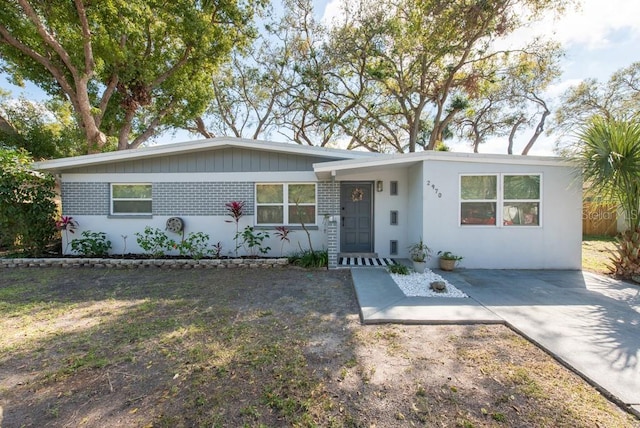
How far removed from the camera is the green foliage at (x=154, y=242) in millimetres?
7527

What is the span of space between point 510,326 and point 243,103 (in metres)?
18.8

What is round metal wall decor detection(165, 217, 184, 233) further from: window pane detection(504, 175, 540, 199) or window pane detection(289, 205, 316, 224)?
window pane detection(504, 175, 540, 199)

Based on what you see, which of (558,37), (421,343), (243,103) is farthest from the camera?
(243,103)

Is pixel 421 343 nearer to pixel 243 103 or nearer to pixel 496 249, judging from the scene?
pixel 496 249

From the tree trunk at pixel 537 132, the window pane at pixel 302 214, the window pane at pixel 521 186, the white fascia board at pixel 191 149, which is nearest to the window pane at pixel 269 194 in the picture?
the window pane at pixel 302 214

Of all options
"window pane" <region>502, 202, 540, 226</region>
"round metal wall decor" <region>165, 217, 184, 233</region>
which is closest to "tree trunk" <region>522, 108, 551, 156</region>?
"window pane" <region>502, 202, 540, 226</region>

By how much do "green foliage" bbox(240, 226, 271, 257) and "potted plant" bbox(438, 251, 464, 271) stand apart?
4417 mm

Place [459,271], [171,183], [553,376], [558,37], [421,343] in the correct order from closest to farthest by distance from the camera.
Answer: [553,376] < [421,343] < [459,271] < [171,183] < [558,37]

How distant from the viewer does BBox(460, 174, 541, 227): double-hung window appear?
21.3ft

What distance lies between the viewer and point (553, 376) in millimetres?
2598

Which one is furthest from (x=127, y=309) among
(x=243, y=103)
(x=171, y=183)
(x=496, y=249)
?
(x=243, y=103)

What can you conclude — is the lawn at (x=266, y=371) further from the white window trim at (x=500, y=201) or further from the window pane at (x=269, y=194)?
the window pane at (x=269, y=194)

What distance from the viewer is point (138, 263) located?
7156 millimetres

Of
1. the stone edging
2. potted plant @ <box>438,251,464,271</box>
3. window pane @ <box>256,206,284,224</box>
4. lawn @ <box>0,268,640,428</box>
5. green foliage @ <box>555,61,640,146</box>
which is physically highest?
green foliage @ <box>555,61,640,146</box>
